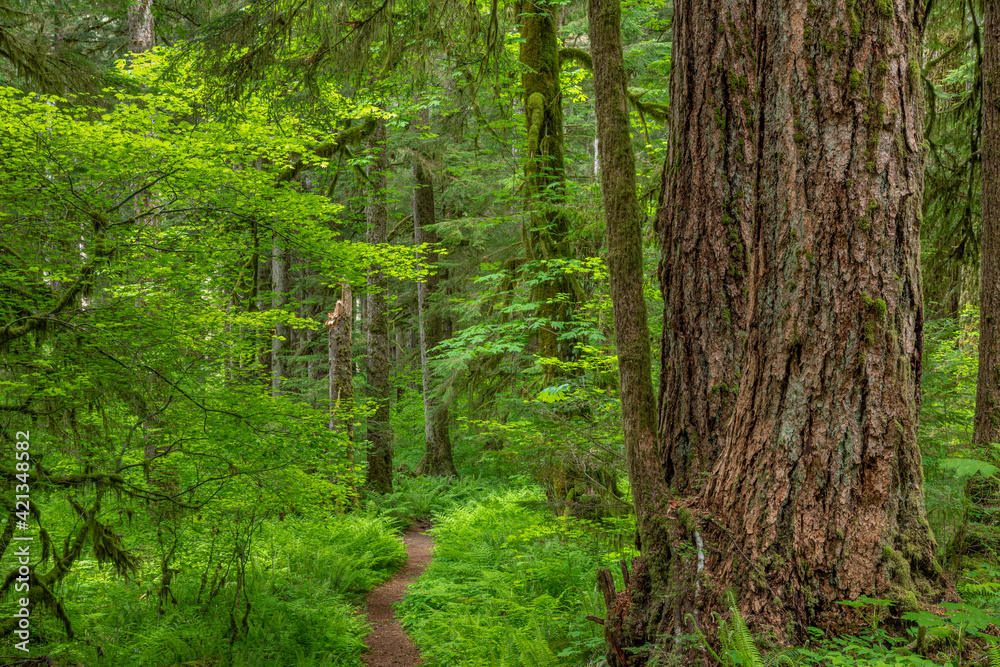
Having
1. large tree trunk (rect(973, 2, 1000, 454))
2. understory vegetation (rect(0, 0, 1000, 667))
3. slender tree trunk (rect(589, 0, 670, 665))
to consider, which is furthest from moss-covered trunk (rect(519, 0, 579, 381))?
large tree trunk (rect(973, 2, 1000, 454))

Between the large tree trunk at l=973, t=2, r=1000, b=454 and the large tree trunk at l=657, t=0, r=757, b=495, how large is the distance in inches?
146

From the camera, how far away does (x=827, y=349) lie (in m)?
2.52

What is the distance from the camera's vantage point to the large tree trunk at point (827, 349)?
8.11ft

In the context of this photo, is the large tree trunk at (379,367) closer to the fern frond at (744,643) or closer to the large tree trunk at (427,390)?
the large tree trunk at (427,390)

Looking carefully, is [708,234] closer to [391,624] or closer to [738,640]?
[738,640]

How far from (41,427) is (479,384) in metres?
6.66

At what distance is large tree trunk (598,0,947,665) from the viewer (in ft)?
8.11

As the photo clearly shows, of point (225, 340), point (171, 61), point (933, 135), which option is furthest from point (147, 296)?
point (933, 135)

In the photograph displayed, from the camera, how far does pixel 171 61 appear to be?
21.5 feet

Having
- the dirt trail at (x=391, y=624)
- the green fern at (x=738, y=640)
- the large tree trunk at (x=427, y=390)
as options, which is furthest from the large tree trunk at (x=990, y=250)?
the large tree trunk at (x=427, y=390)

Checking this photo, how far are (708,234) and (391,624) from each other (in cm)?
572

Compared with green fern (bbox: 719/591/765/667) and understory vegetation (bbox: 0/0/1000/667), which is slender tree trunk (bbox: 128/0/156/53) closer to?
understory vegetation (bbox: 0/0/1000/667)

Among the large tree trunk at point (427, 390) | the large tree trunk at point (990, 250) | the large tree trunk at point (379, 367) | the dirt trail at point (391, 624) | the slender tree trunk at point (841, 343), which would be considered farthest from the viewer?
the large tree trunk at point (427, 390)

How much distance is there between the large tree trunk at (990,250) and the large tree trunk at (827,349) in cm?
384
